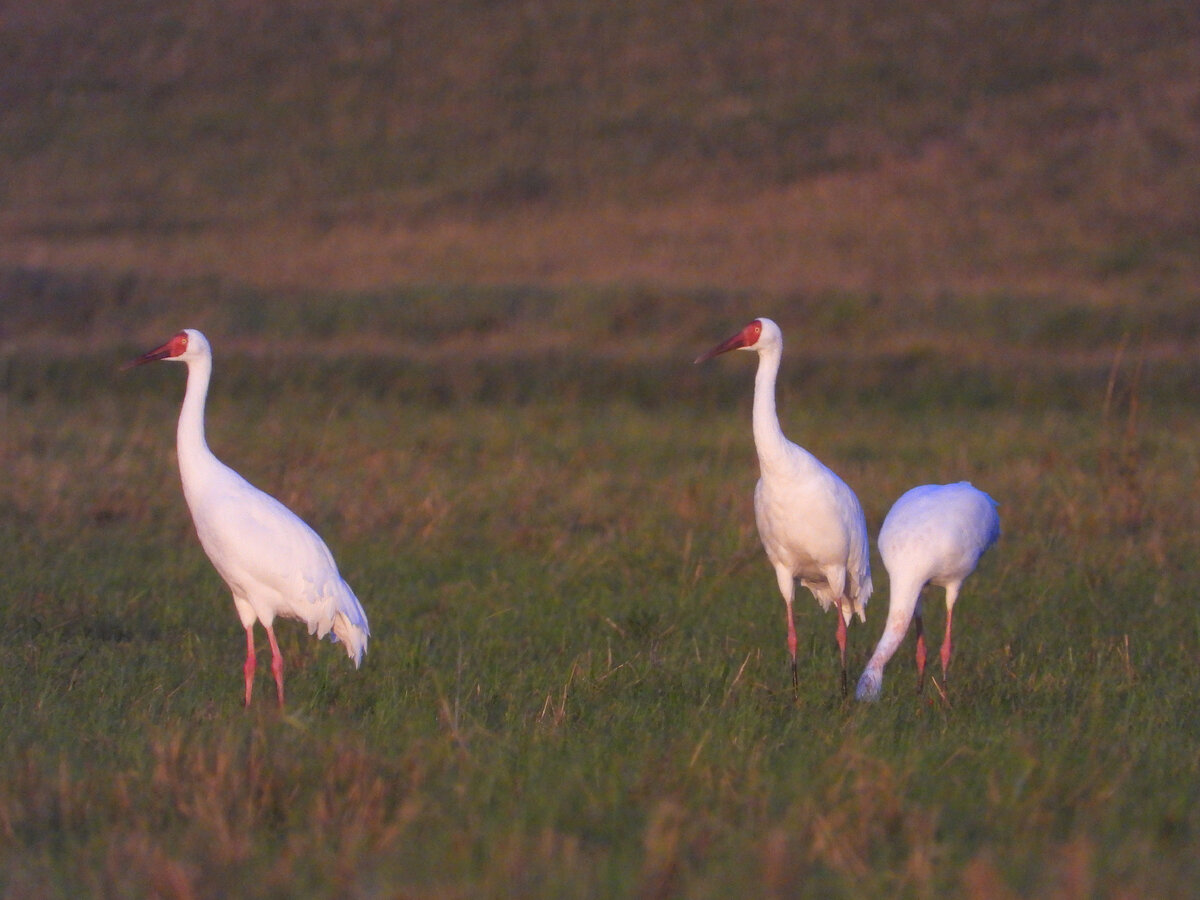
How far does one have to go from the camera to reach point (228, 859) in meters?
3.29

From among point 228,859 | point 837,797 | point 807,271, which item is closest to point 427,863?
point 228,859

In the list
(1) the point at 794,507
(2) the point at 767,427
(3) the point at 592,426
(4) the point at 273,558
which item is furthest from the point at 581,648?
(3) the point at 592,426

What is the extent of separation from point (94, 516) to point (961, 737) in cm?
539

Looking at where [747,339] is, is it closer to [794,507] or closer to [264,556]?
[794,507]

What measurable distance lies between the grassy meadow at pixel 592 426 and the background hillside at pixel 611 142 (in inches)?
3.6

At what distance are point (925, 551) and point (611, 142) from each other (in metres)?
18.9

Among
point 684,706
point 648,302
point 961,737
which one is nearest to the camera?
point 961,737

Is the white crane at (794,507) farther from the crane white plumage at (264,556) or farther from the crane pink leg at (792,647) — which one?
the crane white plumage at (264,556)

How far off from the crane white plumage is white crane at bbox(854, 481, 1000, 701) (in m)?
1.96

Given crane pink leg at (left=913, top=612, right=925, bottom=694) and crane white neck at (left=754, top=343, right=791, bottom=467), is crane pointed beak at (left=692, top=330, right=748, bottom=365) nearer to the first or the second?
crane white neck at (left=754, top=343, right=791, bottom=467)

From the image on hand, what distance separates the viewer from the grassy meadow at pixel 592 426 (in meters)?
3.62

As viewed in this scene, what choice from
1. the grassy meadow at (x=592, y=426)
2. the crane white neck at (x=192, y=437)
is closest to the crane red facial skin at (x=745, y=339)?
the grassy meadow at (x=592, y=426)

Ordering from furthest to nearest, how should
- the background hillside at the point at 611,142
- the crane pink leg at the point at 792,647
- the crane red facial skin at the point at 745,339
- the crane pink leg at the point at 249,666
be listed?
1. the background hillside at the point at 611,142
2. the crane red facial skin at the point at 745,339
3. the crane pink leg at the point at 792,647
4. the crane pink leg at the point at 249,666

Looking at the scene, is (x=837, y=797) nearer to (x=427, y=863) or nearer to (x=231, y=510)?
(x=427, y=863)
